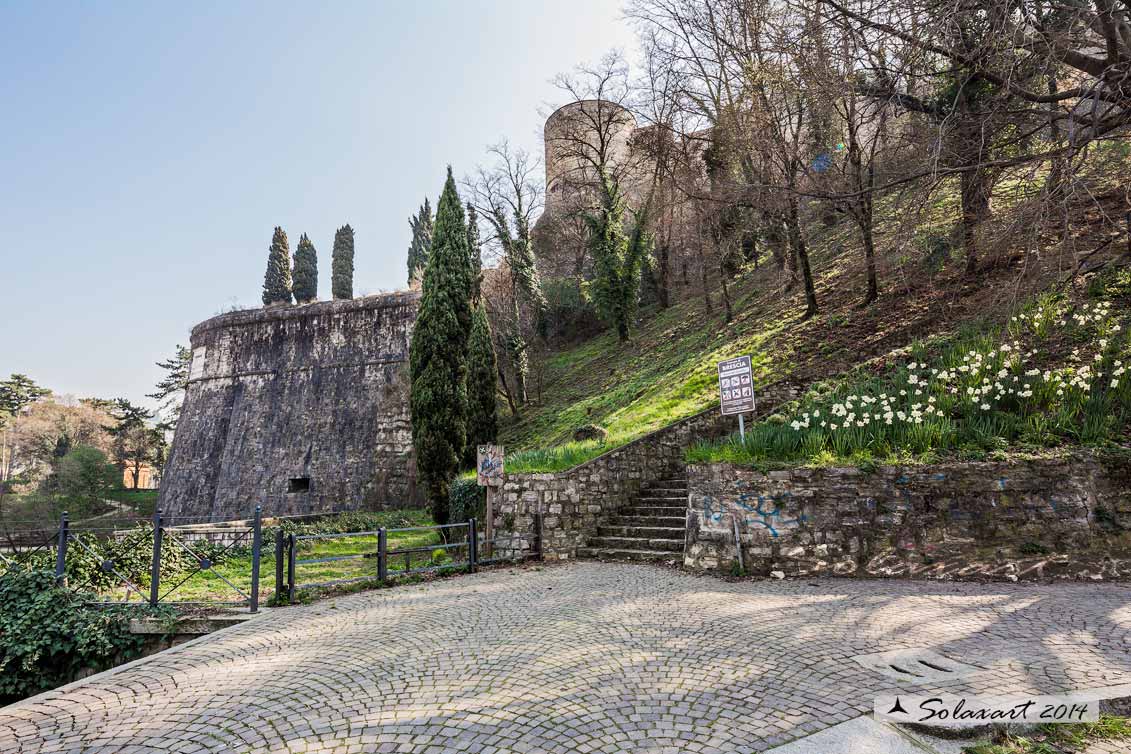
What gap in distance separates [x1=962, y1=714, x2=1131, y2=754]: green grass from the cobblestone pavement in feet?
1.10

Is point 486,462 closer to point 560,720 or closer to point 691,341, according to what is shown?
point 560,720

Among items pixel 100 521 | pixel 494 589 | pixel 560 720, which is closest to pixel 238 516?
pixel 100 521

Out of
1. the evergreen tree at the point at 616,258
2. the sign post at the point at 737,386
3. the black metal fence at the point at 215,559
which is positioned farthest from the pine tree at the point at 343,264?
the sign post at the point at 737,386

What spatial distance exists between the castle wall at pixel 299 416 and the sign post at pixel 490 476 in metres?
10.2

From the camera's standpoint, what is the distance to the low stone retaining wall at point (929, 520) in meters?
6.09

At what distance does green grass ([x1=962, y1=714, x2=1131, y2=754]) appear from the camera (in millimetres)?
2740

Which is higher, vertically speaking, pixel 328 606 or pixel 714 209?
pixel 714 209

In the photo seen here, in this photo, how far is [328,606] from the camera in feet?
21.8

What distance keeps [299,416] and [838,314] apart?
17.1 metres

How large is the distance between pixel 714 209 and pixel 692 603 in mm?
12495

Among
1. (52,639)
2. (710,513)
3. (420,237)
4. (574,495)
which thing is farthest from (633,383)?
(420,237)

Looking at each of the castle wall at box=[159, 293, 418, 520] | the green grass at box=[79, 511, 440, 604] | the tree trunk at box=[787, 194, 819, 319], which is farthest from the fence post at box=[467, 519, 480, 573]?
the castle wall at box=[159, 293, 418, 520]

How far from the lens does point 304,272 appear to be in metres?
30.3

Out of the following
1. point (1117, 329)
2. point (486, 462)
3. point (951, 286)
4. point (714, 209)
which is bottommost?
point (486, 462)
